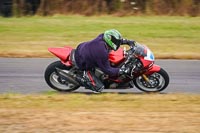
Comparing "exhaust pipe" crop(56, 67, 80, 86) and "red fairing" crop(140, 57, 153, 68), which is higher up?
"red fairing" crop(140, 57, 153, 68)

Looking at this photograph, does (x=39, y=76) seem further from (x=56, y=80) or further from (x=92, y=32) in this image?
(x=92, y=32)

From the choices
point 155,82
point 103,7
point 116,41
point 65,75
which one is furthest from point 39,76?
point 103,7

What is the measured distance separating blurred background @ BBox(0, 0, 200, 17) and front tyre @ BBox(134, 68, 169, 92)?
17.4m

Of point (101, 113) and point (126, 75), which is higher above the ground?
point (126, 75)

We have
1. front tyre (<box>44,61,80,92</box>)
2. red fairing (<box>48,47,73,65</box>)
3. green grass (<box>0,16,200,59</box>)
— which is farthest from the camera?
green grass (<box>0,16,200,59</box>)

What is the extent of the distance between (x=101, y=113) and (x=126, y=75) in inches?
106

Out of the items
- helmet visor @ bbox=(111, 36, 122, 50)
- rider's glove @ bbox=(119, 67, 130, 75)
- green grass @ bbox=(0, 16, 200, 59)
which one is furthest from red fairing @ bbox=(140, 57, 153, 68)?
green grass @ bbox=(0, 16, 200, 59)

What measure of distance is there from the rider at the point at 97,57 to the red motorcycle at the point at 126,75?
5.4 inches

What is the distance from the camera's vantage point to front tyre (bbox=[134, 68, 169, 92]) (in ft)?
37.6

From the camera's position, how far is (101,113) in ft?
28.5

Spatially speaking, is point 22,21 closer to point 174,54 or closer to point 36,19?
point 36,19

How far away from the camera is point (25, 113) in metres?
8.61

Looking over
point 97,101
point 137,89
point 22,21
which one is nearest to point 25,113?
point 97,101

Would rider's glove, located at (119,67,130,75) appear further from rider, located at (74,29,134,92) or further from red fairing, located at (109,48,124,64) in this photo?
red fairing, located at (109,48,124,64)
